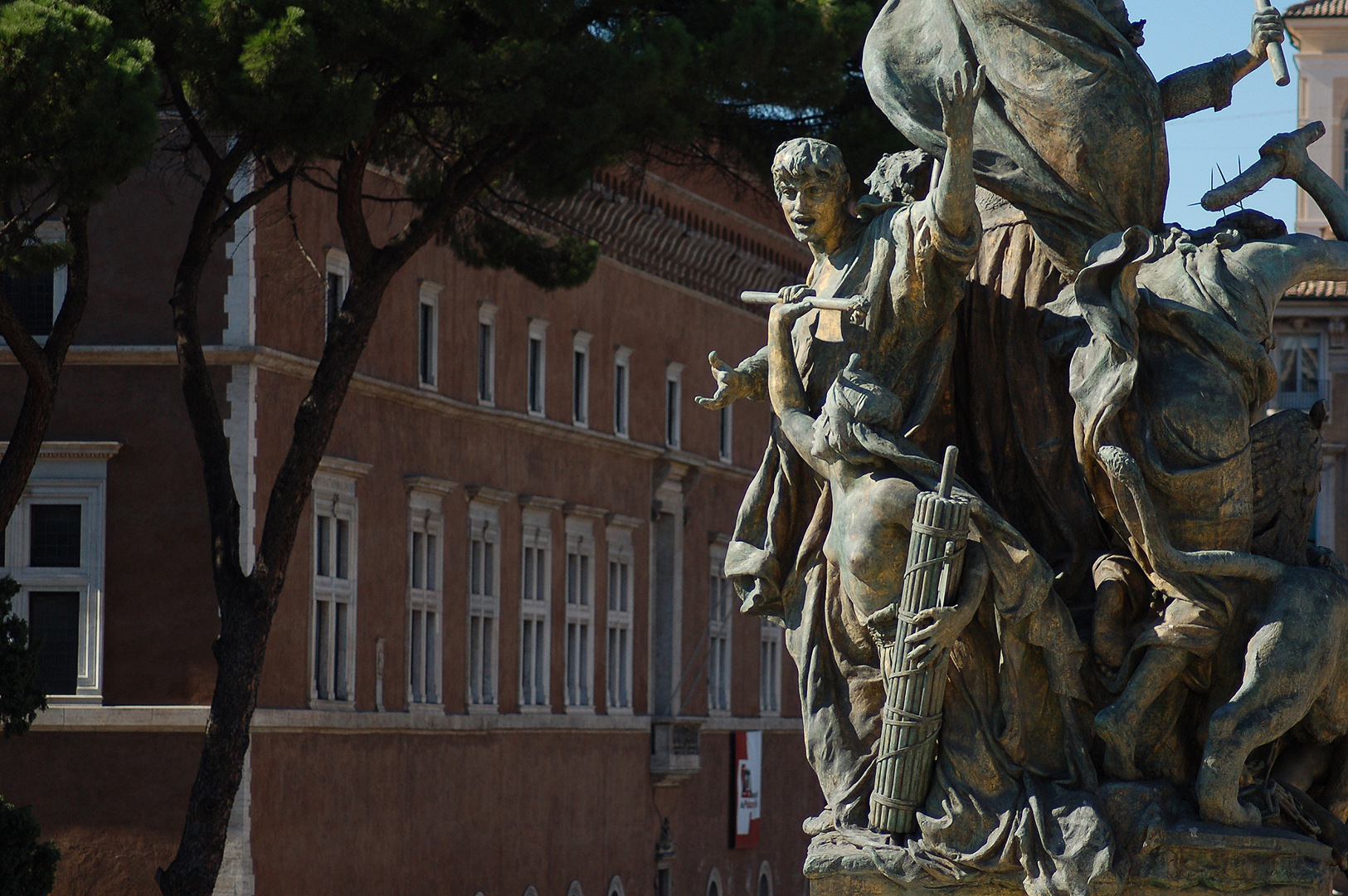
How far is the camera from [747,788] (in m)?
42.3

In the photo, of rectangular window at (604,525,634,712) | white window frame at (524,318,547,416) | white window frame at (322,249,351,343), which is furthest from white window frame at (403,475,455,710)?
rectangular window at (604,525,634,712)

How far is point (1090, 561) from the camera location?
5992 mm

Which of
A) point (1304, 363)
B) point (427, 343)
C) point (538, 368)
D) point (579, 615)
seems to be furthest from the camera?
point (1304, 363)

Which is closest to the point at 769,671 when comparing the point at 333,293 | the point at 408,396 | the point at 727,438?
the point at 727,438

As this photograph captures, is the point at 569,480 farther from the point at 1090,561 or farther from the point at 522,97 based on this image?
the point at 1090,561

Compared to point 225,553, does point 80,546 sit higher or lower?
higher

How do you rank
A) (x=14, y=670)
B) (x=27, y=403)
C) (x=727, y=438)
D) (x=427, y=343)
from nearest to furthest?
1. (x=27, y=403)
2. (x=14, y=670)
3. (x=427, y=343)
4. (x=727, y=438)

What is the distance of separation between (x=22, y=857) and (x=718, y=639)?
955 inches

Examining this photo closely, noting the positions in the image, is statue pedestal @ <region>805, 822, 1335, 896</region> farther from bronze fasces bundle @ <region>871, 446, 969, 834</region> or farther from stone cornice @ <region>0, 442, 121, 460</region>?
stone cornice @ <region>0, 442, 121, 460</region>

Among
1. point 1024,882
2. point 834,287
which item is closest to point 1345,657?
point 1024,882

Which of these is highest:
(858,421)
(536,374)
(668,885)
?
(536,374)

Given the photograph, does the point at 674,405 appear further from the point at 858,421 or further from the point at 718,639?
the point at 858,421

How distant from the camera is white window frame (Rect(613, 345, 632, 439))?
123 feet

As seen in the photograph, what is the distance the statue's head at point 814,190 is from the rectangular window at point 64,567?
19322 millimetres
